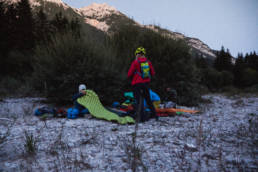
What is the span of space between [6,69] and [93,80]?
46.2 feet

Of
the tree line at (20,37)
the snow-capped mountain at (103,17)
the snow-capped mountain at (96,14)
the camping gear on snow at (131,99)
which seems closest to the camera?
the camping gear on snow at (131,99)

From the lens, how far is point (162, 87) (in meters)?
9.00

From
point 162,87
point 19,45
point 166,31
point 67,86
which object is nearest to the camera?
point 67,86


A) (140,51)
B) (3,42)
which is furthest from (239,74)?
(3,42)

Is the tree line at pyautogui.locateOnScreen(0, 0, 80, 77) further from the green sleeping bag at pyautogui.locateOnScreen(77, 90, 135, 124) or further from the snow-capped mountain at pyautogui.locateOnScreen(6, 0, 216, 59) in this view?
the snow-capped mountain at pyautogui.locateOnScreen(6, 0, 216, 59)

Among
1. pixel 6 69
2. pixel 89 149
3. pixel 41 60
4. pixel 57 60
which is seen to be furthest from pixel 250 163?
pixel 6 69

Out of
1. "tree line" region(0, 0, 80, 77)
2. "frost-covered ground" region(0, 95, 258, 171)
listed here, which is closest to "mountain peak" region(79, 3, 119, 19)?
"tree line" region(0, 0, 80, 77)

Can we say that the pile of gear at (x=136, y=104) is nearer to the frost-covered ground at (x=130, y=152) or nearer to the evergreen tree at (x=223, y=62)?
the frost-covered ground at (x=130, y=152)

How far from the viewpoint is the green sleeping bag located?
4887 mm

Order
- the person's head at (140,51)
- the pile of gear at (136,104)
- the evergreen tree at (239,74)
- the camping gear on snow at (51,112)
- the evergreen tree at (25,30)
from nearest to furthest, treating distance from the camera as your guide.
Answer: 1. the pile of gear at (136,104)
2. the person's head at (140,51)
3. the camping gear on snow at (51,112)
4. the evergreen tree at (25,30)
5. the evergreen tree at (239,74)

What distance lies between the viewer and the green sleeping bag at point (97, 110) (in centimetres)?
489

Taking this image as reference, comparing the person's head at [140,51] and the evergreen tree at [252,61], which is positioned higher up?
the evergreen tree at [252,61]

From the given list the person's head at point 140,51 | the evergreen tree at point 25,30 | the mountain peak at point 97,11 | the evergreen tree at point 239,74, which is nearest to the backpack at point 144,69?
the person's head at point 140,51

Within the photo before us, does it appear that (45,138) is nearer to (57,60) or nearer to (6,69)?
(57,60)
